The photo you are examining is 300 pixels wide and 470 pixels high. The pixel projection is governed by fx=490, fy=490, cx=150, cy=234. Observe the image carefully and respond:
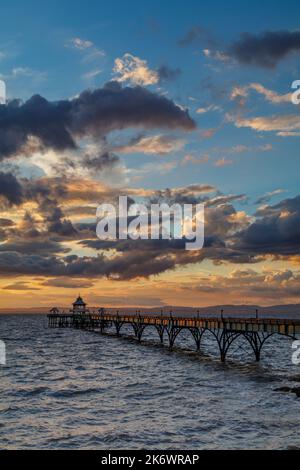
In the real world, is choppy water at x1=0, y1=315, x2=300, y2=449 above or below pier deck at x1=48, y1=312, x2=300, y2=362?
below

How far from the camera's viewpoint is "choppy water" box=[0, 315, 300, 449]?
2492cm

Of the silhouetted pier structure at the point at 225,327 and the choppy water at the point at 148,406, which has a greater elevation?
the silhouetted pier structure at the point at 225,327

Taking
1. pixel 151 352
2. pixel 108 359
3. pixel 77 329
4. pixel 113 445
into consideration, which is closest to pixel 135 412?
pixel 113 445

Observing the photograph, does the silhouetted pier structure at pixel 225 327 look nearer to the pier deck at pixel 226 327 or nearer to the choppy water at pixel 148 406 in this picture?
the pier deck at pixel 226 327

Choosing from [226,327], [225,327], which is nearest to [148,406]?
[225,327]

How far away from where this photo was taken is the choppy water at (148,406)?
81.8ft

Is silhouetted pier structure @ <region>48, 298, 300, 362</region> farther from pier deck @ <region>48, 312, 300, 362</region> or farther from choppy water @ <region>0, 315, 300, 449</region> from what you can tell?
choppy water @ <region>0, 315, 300, 449</region>

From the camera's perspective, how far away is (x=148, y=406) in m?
→ 32.9

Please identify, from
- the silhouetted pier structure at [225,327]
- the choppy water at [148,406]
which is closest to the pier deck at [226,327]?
the silhouetted pier structure at [225,327]

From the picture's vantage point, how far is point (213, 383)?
41.8 meters

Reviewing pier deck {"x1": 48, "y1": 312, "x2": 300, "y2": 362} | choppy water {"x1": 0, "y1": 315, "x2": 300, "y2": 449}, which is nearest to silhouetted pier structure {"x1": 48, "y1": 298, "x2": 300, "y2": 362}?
pier deck {"x1": 48, "y1": 312, "x2": 300, "y2": 362}

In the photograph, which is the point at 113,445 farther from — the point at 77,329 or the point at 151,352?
the point at 77,329

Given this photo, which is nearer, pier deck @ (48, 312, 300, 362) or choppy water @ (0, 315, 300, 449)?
choppy water @ (0, 315, 300, 449)

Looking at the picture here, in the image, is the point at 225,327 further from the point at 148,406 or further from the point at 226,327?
the point at 148,406
